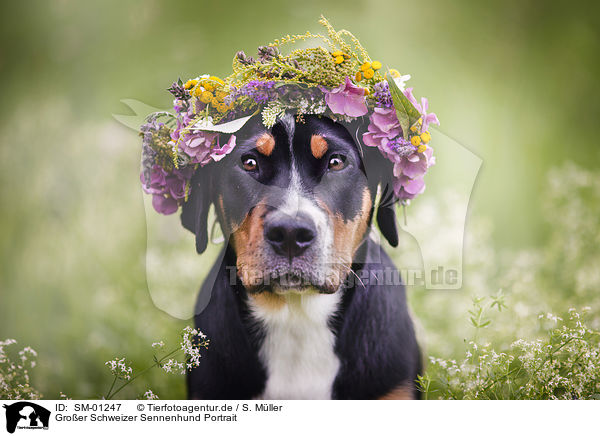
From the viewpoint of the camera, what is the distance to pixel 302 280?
90.1 inches

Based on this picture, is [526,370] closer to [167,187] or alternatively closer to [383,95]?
[383,95]

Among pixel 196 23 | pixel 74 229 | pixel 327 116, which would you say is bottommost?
pixel 74 229

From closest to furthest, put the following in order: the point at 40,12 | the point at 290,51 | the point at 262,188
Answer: the point at 262,188 → the point at 290,51 → the point at 40,12

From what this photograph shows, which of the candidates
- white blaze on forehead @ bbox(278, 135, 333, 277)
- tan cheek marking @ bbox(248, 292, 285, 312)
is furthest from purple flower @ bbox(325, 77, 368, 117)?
tan cheek marking @ bbox(248, 292, 285, 312)

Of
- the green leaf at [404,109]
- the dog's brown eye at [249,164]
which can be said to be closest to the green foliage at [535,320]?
the green leaf at [404,109]

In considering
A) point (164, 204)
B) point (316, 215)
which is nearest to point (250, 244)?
point (316, 215)

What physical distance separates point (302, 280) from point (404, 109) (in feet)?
3.10

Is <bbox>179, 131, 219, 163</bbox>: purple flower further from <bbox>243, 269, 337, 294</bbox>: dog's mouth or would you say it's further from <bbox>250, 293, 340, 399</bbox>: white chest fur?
<bbox>250, 293, 340, 399</bbox>: white chest fur

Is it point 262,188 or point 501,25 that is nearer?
point 262,188

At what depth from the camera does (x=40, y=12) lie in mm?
2879

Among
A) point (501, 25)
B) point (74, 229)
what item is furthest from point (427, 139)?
point (74, 229)

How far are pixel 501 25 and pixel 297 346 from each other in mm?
2137

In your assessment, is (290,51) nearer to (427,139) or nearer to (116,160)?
(427,139)

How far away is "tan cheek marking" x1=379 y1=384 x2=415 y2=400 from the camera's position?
2553 millimetres
